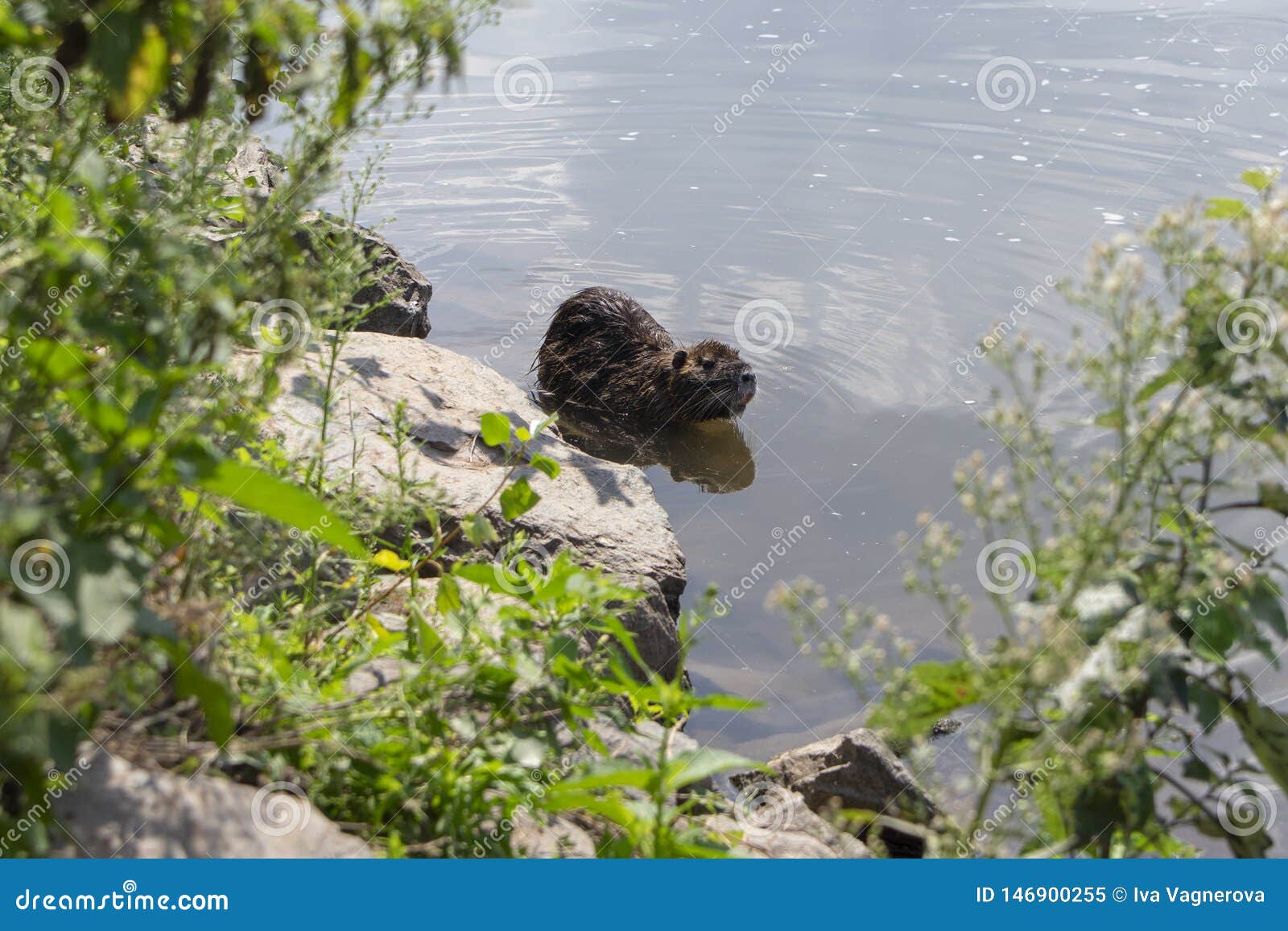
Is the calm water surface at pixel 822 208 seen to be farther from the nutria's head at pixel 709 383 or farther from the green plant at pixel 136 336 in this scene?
the green plant at pixel 136 336

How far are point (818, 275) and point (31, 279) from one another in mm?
7826

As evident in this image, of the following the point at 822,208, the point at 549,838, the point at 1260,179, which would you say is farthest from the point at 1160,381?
the point at 822,208

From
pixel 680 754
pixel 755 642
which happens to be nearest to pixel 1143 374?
pixel 680 754

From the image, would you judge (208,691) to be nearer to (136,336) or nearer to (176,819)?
(176,819)

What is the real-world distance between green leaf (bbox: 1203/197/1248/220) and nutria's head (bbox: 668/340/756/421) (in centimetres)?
532

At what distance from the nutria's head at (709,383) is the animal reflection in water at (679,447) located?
0.47ft

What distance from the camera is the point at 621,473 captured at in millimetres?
5609

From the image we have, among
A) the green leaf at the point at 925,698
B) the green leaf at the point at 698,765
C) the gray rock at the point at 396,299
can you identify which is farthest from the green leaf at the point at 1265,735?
the gray rock at the point at 396,299

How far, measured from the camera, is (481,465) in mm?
5066

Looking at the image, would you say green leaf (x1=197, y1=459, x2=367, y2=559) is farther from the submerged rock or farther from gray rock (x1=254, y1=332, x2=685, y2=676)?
the submerged rock

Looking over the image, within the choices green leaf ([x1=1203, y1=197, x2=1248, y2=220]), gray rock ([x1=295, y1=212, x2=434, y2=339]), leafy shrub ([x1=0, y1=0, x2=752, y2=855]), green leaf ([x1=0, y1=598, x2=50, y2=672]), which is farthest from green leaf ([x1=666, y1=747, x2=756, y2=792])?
gray rock ([x1=295, y1=212, x2=434, y2=339])

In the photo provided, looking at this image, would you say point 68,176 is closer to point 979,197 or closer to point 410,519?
point 410,519

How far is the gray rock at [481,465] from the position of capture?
4.38m

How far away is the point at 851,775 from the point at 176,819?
9.03ft
